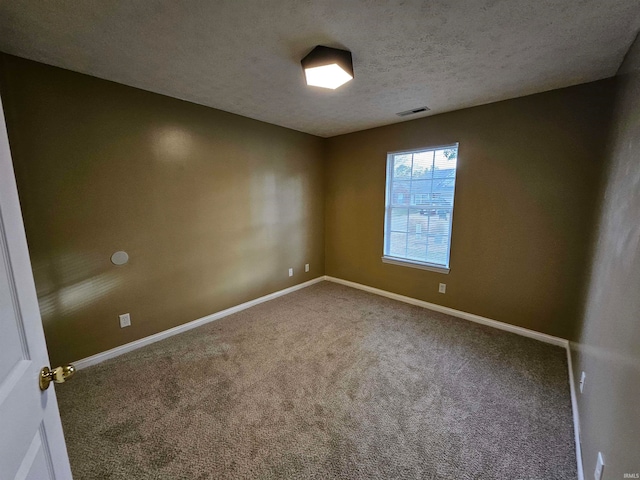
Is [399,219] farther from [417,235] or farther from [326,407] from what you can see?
[326,407]

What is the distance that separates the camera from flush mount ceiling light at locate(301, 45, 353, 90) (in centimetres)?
174

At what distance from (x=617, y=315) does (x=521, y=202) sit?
1740 millimetres

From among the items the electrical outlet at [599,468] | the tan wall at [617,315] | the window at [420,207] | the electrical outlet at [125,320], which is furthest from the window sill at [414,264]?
the electrical outlet at [125,320]

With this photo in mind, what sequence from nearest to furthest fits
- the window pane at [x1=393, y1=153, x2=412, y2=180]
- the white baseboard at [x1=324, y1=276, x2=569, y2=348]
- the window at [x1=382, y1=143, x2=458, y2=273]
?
the white baseboard at [x1=324, y1=276, x2=569, y2=348] → the window at [x1=382, y1=143, x2=458, y2=273] → the window pane at [x1=393, y1=153, x2=412, y2=180]

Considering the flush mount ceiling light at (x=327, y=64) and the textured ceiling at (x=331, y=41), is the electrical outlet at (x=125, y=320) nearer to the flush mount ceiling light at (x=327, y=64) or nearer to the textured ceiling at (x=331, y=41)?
the textured ceiling at (x=331, y=41)

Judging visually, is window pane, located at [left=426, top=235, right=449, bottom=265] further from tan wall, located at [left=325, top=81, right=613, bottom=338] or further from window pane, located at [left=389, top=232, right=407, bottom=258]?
window pane, located at [left=389, top=232, right=407, bottom=258]

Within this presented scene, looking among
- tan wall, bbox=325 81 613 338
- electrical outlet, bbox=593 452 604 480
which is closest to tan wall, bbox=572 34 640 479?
electrical outlet, bbox=593 452 604 480

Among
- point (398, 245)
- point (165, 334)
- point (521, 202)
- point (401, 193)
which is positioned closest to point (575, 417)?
point (521, 202)

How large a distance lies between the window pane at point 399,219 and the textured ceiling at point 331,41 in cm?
145

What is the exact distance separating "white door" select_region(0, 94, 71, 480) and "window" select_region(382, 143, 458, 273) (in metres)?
3.37

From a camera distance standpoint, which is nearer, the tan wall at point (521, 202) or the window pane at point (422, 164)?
the tan wall at point (521, 202)

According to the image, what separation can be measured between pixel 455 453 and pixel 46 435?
1.82 meters

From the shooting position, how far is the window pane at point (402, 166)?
347 cm

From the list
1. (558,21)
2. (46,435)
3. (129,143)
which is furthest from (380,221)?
(46,435)
